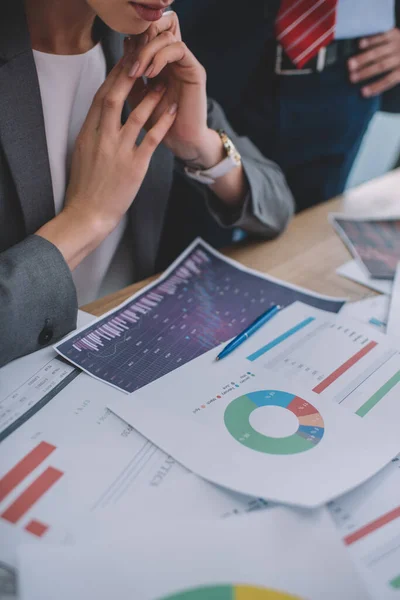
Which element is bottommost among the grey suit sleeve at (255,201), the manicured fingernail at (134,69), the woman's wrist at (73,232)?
the grey suit sleeve at (255,201)

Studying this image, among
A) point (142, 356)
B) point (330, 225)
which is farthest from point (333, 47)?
point (142, 356)

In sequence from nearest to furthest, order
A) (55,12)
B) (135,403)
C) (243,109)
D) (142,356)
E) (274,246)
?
(135,403) < (142,356) < (55,12) < (274,246) < (243,109)

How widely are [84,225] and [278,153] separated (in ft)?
2.89

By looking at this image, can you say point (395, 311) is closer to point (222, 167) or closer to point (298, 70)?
point (222, 167)

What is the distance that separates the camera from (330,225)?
1228mm

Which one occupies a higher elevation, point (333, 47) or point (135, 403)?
point (333, 47)

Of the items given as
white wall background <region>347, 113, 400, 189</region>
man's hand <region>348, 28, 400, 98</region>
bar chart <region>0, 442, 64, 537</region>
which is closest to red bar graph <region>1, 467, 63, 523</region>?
bar chart <region>0, 442, 64, 537</region>

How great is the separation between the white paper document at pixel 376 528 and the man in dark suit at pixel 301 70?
1111mm

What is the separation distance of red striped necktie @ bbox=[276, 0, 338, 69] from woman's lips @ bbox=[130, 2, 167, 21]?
0.63m

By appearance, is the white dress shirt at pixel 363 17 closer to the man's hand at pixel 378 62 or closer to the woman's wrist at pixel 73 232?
the man's hand at pixel 378 62

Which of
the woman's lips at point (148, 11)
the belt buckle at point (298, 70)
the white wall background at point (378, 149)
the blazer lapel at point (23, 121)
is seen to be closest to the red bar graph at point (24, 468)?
the blazer lapel at point (23, 121)

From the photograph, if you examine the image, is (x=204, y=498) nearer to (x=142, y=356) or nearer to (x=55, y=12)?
(x=142, y=356)

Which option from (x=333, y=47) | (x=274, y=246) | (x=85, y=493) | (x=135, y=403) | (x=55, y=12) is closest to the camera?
(x=85, y=493)

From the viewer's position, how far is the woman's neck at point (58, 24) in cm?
92
